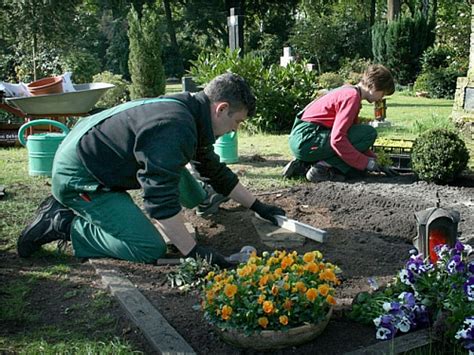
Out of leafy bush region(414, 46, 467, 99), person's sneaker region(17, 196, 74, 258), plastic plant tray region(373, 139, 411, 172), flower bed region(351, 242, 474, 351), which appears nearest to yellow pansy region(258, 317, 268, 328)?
flower bed region(351, 242, 474, 351)

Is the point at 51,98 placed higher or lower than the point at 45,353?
higher

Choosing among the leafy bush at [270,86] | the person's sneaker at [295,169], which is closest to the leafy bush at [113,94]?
the leafy bush at [270,86]

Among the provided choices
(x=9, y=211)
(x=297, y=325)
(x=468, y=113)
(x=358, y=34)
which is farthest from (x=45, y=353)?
(x=358, y=34)

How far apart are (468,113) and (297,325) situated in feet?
21.2

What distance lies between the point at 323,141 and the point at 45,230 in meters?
3.12

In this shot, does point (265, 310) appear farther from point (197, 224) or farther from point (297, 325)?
point (197, 224)

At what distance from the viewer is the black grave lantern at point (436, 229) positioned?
3146 mm

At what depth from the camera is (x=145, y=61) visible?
14.0 metres

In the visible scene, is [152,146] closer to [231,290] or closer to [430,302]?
[231,290]

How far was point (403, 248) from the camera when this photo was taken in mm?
4055

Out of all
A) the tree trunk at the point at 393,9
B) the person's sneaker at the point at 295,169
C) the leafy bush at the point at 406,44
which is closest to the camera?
the person's sneaker at the point at 295,169

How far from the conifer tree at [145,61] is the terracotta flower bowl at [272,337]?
11782 mm

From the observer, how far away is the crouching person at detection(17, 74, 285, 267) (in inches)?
132

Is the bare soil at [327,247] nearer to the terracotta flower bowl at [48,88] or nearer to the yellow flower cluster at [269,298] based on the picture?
the yellow flower cluster at [269,298]
